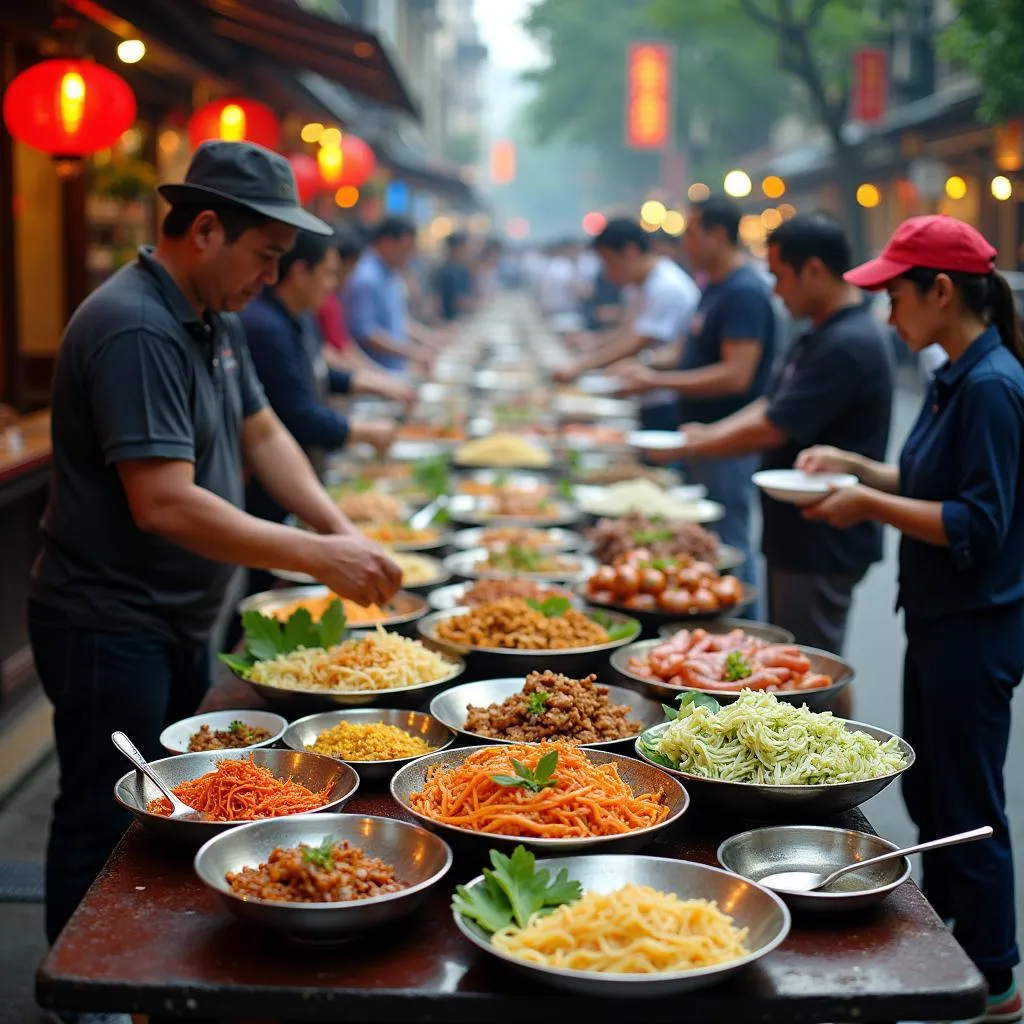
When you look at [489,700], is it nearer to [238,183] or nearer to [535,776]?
[535,776]

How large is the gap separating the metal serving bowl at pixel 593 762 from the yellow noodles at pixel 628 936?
0.21 m

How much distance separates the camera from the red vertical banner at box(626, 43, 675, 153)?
39750 mm

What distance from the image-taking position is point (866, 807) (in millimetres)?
5828

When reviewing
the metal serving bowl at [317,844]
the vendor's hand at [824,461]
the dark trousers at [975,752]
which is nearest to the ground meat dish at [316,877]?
the metal serving bowl at [317,844]

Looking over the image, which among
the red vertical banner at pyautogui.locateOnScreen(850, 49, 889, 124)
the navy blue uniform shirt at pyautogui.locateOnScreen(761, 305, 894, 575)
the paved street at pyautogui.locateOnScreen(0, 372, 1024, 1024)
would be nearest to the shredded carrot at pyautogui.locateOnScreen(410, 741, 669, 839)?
the paved street at pyautogui.locateOnScreen(0, 372, 1024, 1024)

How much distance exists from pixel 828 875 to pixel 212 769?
4.24ft

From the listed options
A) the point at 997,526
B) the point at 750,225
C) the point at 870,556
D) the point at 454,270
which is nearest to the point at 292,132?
the point at 454,270

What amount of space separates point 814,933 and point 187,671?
223cm

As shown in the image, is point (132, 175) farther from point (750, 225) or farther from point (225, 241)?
point (750, 225)

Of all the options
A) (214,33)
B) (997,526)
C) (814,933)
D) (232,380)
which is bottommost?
(814,933)

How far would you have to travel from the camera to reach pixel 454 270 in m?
23.4

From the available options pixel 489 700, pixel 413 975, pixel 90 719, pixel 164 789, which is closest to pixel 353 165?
pixel 90 719

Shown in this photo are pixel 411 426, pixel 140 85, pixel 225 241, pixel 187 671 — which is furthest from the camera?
pixel 140 85

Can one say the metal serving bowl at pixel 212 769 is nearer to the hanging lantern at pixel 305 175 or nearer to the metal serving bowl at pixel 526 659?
the metal serving bowl at pixel 526 659
